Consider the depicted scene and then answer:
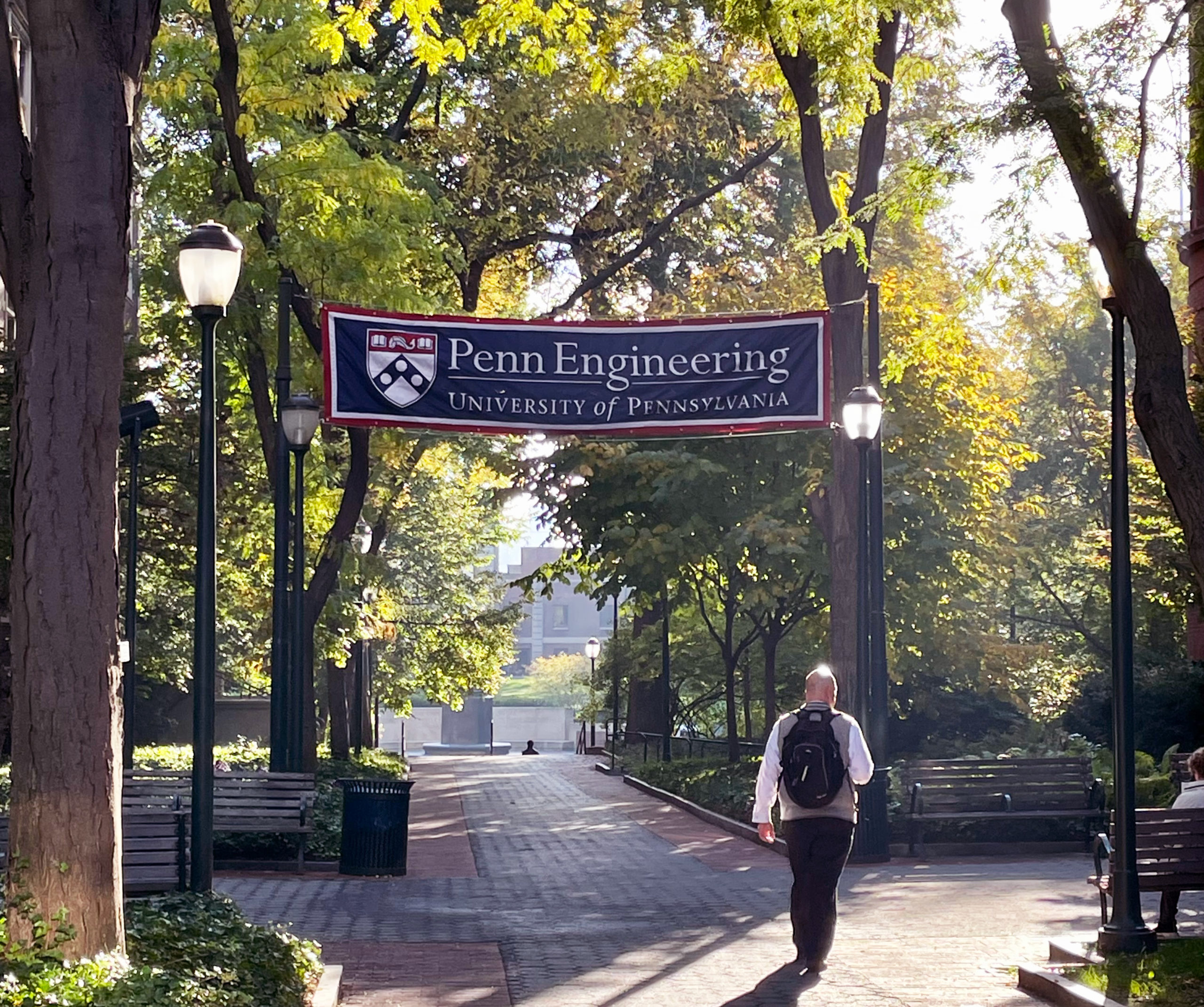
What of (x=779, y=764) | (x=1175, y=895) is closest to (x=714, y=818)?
(x=1175, y=895)

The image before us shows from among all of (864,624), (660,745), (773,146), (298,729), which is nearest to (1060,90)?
(864,624)

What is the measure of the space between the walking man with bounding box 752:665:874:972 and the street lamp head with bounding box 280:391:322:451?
10480 millimetres

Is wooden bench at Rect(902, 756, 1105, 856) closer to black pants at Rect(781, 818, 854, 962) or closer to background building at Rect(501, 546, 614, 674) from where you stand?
black pants at Rect(781, 818, 854, 962)

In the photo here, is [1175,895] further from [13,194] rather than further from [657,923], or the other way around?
[13,194]

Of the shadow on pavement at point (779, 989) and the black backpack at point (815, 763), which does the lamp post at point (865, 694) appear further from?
the black backpack at point (815, 763)

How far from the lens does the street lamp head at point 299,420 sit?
66.4ft

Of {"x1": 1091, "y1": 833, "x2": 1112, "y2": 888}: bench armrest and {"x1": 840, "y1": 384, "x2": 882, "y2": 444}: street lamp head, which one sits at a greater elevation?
{"x1": 840, "y1": 384, "x2": 882, "y2": 444}: street lamp head

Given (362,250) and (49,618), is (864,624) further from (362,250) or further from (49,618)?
(49,618)

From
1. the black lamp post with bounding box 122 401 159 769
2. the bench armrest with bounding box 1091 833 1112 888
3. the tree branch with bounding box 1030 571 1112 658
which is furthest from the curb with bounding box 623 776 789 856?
the tree branch with bounding box 1030 571 1112 658

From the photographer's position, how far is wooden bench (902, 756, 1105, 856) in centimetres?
1962

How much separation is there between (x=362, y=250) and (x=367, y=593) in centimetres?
1428

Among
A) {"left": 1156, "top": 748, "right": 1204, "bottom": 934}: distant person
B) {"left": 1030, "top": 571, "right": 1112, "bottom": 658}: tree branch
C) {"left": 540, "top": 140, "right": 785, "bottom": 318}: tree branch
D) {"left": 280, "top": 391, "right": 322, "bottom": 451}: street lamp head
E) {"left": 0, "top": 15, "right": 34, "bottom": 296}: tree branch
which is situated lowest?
{"left": 1156, "top": 748, "right": 1204, "bottom": 934}: distant person

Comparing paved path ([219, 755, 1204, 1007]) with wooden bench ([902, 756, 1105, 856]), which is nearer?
paved path ([219, 755, 1204, 1007])

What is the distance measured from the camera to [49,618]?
814 cm
